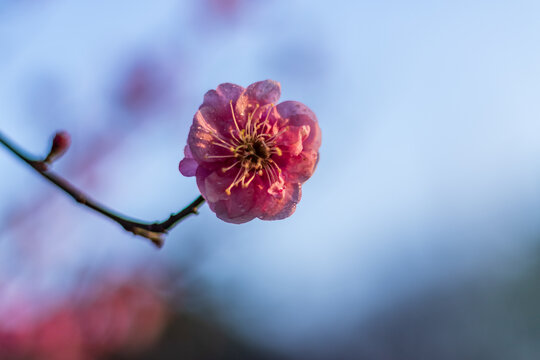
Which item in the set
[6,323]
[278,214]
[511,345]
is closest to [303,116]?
[278,214]

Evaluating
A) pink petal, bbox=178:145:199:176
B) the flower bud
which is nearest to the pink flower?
pink petal, bbox=178:145:199:176

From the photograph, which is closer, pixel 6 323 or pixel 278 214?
pixel 278 214

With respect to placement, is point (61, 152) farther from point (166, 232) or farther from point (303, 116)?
point (303, 116)

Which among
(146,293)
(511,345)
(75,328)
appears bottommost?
(75,328)

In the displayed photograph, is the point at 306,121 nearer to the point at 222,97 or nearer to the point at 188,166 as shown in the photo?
the point at 222,97

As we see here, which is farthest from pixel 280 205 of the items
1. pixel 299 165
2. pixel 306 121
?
pixel 306 121
